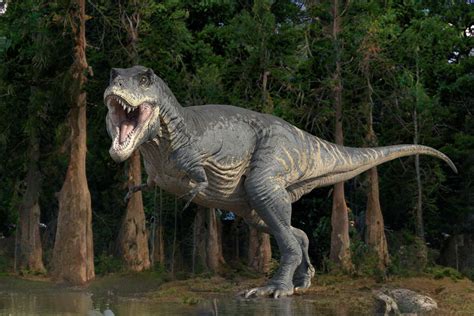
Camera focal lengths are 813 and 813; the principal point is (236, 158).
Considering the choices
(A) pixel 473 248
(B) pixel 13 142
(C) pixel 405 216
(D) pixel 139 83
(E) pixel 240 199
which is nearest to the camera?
(D) pixel 139 83

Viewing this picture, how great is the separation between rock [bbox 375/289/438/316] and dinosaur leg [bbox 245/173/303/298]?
1.15 m

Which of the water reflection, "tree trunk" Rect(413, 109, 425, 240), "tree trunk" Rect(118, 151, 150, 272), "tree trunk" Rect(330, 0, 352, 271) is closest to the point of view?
the water reflection

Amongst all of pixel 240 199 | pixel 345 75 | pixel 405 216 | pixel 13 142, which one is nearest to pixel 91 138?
pixel 13 142

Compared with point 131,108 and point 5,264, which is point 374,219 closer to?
point 5,264

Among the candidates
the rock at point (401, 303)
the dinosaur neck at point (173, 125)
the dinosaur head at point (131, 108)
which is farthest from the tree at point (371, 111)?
the dinosaur head at point (131, 108)

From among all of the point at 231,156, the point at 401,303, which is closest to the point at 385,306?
the point at 401,303

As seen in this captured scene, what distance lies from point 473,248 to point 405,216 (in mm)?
2449

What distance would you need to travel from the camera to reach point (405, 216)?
24406 mm

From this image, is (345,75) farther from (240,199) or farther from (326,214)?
(240,199)

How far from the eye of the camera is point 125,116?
327 inches

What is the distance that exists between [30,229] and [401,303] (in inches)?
567

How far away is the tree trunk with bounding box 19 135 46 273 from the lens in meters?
21.0

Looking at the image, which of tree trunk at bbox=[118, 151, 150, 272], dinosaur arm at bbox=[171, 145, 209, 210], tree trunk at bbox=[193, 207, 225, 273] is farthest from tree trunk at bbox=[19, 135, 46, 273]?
dinosaur arm at bbox=[171, 145, 209, 210]

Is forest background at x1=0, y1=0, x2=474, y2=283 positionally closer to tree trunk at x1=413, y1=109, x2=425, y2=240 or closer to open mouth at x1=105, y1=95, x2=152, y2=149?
tree trunk at x1=413, y1=109, x2=425, y2=240
